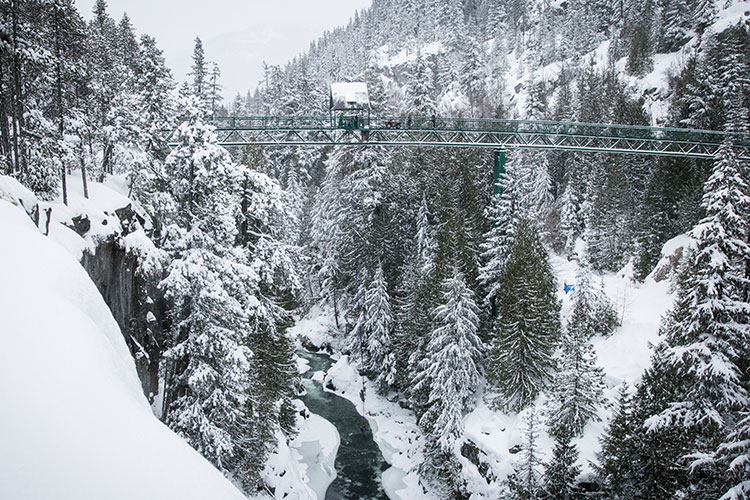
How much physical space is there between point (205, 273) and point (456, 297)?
15.6 meters

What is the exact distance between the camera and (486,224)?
122ft

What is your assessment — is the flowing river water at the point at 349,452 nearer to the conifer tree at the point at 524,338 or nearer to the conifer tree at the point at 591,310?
the conifer tree at the point at 524,338

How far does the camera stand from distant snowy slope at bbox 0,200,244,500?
4.68 meters

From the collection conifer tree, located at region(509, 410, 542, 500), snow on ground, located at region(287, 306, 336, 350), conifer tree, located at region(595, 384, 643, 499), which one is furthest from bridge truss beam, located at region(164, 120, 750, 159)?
conifer tree, located at region(595, 384, 643, 499)

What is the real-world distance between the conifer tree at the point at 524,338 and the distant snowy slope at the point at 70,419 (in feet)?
69.4

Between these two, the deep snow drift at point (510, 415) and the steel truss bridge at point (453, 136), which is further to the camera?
the steel truss bridge at point (453, 136)

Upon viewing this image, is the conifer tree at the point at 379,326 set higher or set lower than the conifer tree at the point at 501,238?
lower

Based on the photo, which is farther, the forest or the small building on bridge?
the small building on bridge

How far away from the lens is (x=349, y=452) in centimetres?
3186

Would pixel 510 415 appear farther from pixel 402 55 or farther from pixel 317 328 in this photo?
pixel 402 55

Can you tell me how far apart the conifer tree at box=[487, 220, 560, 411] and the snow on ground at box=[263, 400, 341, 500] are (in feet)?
37.6

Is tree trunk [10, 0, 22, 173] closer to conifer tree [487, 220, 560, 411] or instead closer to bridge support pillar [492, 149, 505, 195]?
conifer tree [487, 220, 560, 411]

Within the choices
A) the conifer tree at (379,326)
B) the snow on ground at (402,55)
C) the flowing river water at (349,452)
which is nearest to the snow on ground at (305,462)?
the flowing river water at (349,452)

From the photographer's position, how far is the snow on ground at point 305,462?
83.9 ft
